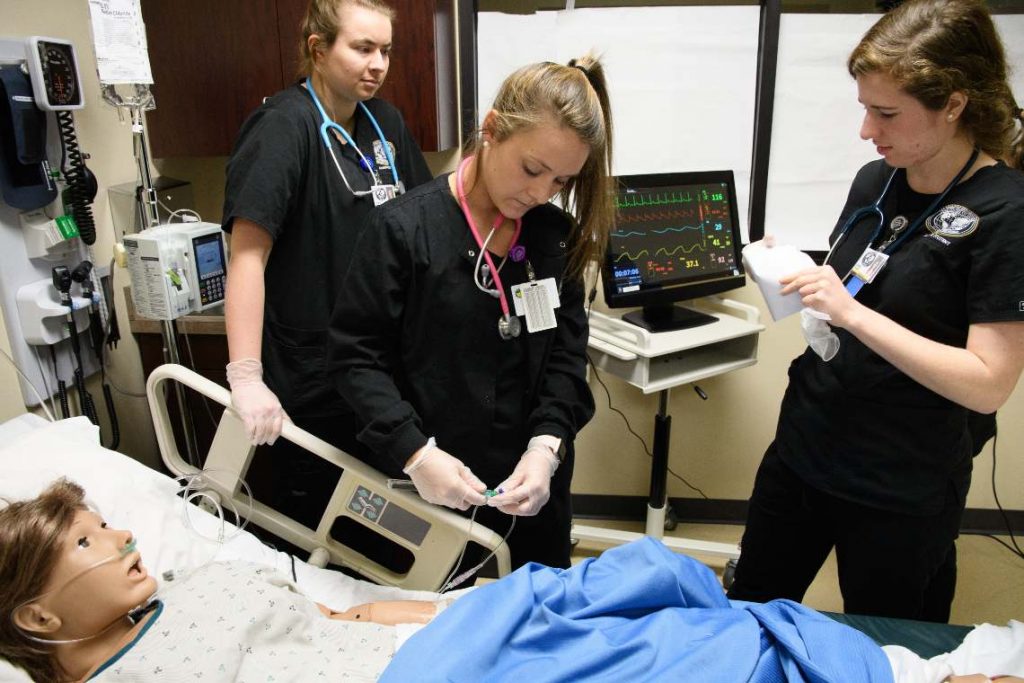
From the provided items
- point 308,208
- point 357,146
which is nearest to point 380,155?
point 357,146

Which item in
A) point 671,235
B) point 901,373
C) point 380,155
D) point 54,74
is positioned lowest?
point 901,373

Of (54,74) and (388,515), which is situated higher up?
(54,74)

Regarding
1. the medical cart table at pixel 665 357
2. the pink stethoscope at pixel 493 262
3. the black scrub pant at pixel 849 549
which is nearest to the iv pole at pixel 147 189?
the pink stethoscope at pixel 493 262

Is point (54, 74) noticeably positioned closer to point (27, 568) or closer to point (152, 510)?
point (152, 510)

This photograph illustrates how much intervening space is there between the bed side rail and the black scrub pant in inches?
24.5

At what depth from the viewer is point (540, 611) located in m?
1.14

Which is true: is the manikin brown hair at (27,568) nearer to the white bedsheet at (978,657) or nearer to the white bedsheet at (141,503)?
the white bedsheet at (141,503)

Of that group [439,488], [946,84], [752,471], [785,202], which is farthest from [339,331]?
[752,471]

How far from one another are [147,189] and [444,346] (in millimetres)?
1244

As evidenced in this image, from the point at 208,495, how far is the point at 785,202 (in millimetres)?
2039

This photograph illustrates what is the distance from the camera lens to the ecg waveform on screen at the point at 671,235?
2158mm

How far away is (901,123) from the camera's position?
122 centimetres

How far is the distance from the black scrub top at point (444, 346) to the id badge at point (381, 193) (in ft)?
1.36

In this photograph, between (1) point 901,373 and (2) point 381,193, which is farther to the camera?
(2) point 381,193
